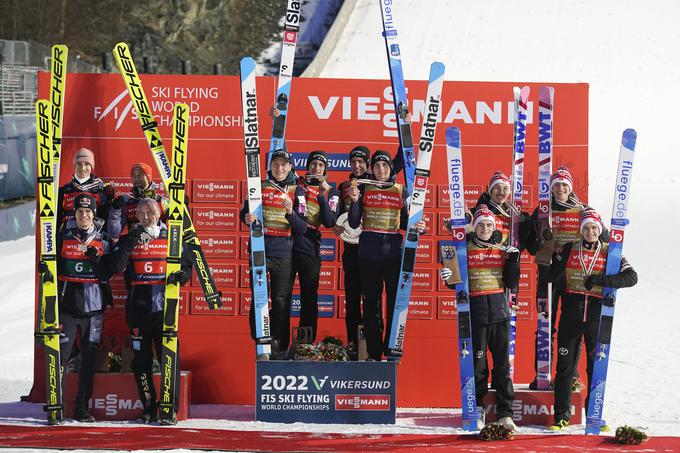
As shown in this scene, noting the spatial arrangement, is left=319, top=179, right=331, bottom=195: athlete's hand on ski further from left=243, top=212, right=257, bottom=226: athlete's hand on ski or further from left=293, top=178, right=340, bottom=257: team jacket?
left=243, top=212, right=257, bottom=226: athlete's hand on ski

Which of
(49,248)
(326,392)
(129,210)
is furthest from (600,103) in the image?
(49,248)

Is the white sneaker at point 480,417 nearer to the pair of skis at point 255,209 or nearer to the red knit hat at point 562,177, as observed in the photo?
the pair of skis at point 255,209

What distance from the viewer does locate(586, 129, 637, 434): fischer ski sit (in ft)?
24.0

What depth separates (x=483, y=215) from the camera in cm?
746

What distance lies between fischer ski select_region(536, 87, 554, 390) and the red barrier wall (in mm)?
530

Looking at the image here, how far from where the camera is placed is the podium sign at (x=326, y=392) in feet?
25.2

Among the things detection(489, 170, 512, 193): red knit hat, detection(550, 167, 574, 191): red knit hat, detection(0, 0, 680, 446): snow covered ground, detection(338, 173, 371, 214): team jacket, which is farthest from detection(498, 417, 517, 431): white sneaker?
detection(338, 173, 371, 214): team jacket

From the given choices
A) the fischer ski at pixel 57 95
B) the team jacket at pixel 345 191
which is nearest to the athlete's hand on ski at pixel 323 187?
the team jacket at pixel 345 191

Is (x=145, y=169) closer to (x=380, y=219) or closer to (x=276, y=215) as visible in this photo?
(x=276, y=215)

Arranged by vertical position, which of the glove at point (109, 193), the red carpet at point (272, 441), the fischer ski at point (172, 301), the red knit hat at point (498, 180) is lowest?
the red carpet at point (272, 441)

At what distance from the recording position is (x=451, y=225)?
7.53 meters

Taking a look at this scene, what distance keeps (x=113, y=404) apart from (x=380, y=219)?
7.79 ft

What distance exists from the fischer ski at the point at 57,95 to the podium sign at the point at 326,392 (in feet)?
6.87

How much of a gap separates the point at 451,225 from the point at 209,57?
3222 cm
